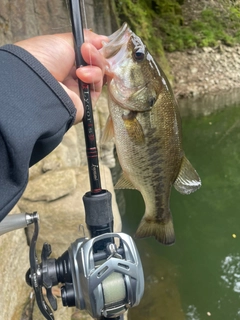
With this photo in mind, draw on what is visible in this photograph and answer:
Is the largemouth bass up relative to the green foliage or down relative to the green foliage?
up

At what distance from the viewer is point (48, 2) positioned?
4590 millimetres

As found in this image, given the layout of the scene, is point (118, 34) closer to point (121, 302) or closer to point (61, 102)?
point (61, 102)

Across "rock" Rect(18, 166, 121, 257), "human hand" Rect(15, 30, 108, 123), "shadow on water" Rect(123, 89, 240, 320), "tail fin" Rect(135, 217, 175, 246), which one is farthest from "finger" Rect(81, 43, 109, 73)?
"shadow on water" Rect(123, 89, 240, 320)

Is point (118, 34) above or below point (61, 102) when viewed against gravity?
above

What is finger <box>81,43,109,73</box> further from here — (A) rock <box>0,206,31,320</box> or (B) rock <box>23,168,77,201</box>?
(B) rock <box>23,168,77,201</box>

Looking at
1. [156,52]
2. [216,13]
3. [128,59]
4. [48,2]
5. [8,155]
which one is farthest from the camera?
[216,13]

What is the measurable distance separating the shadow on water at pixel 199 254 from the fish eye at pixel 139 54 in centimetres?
255

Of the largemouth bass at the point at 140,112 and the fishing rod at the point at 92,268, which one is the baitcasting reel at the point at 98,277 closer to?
the fishing rod at the point at 92,268

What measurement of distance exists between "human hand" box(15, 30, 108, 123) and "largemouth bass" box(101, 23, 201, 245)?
0.08 meters

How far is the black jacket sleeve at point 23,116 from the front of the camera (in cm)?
90

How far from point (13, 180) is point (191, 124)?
8.17 metres

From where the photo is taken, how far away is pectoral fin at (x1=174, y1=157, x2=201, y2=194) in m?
1.53

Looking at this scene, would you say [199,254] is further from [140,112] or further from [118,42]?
[118,42]

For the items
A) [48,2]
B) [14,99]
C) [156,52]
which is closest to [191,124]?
[156,52]
